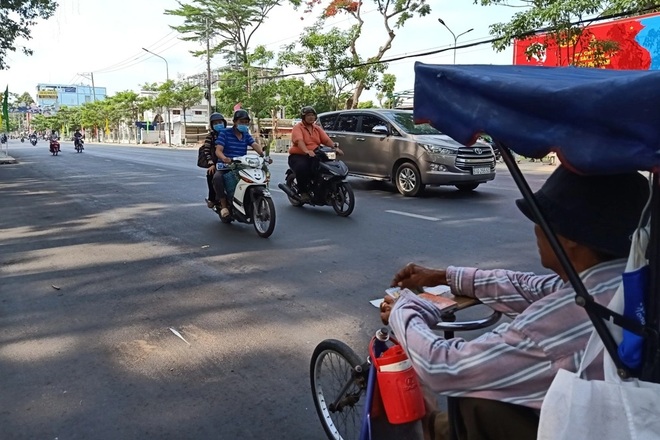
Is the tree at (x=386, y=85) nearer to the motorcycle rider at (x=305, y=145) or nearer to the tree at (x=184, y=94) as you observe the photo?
the motorcycle rider at (x=305, y=145)

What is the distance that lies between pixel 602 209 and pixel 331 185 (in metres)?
7.26

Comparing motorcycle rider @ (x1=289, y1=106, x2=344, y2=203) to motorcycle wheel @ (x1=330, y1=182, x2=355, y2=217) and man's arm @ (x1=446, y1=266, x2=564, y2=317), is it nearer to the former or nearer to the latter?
motorcycle wheel @ (x1=330, y1=182, x2=355, y2=217)

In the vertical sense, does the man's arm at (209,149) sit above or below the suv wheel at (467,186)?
above

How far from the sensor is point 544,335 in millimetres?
1334

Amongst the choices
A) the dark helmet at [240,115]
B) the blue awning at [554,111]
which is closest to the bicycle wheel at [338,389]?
the blue awning at [554,111]

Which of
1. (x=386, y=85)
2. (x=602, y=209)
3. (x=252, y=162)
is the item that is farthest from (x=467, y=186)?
(x=386, y=85)

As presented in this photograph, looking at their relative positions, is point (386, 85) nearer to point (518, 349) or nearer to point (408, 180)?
point (408, 180)

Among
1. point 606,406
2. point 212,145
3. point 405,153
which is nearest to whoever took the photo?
point 606,406

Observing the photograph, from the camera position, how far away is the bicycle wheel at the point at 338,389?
2299 millimetres

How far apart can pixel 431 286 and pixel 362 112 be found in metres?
10.3

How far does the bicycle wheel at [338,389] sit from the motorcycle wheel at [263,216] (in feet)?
14.3

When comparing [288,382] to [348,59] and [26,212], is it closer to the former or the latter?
[26,212]

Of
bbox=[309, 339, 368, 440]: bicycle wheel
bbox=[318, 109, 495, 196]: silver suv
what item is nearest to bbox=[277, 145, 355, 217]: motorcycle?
bbox=[318, 109, 495, 196]: silver suv

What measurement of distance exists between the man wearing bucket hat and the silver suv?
8440mm
